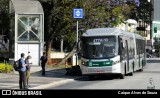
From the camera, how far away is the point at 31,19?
121ft

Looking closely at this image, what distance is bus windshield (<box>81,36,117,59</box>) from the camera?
2694 centimetres

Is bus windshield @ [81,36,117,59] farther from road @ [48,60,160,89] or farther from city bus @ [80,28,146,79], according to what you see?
road @ [48,60,160,89]

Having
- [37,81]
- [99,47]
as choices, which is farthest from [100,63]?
[37,81]

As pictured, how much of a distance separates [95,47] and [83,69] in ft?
4.99

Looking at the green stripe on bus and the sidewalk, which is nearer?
the sidewalk

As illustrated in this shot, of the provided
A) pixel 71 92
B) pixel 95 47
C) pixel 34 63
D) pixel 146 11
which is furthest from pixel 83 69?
pixel 146 11

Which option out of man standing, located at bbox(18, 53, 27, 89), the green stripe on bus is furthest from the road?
man standing, located at bbox(18, 53, 27, 89)

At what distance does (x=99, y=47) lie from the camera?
26.9 m

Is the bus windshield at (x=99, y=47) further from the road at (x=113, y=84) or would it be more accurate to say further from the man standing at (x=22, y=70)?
the man standing at (x=22, y=70)

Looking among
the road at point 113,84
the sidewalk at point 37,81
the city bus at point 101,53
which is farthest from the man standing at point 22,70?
the city bus at point 101,53

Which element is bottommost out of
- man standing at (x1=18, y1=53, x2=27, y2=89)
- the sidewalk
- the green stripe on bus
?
the sidewalk

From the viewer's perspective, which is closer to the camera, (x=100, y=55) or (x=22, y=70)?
(x=22, y=70)

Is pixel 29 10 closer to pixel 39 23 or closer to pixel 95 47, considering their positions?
pixel 39 23

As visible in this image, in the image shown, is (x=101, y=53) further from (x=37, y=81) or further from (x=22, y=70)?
(x=22, y=70)
